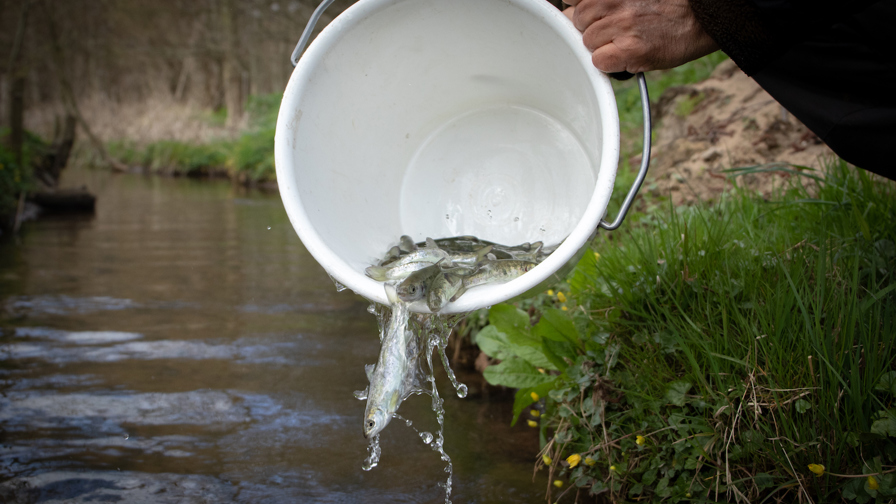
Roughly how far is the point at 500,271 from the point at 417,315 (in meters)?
0.23

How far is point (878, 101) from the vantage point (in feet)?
4.52

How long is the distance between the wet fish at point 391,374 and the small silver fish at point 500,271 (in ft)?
0.69

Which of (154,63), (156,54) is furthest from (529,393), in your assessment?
(154,63)

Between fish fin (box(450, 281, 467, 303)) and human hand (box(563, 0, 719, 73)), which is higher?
human hand (box(563, 0, 719, 73))

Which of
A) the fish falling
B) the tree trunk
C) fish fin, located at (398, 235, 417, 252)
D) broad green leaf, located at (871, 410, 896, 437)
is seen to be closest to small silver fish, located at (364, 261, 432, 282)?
the fish falling

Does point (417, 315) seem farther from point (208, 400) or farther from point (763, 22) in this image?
point (208, 400)

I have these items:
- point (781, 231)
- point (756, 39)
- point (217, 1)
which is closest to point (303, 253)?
point (781, 231)

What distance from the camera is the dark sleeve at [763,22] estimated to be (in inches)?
47.0

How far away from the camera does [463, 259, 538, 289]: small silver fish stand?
4.82ft

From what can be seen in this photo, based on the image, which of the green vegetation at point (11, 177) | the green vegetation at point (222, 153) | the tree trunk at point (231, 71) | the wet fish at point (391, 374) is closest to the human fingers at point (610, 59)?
the wet fish at point (391, 374)

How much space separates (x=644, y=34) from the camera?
4.42 ft

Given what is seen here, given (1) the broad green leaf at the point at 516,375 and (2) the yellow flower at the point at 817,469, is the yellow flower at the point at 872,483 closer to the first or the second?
(2) the yellow flower at the point at 817,469

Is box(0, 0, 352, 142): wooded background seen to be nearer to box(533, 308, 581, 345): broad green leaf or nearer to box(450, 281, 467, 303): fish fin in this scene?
box(533, 308, 581, 345): broad green leaf

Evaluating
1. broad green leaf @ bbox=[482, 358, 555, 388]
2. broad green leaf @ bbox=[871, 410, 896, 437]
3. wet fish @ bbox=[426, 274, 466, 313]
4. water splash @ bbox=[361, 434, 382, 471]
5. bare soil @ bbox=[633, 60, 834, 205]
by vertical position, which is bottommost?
water splash @ bbox=[361, 434, 382, 471]
